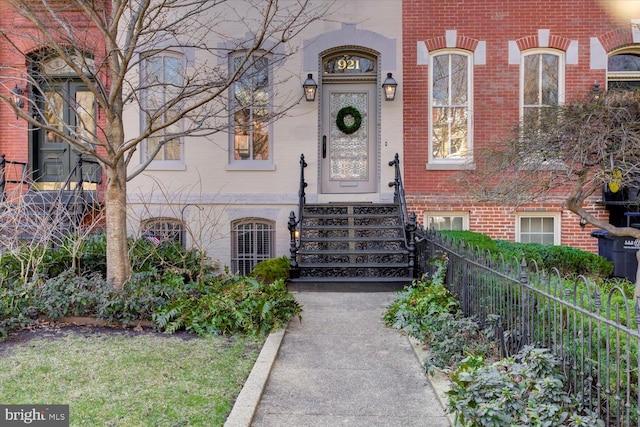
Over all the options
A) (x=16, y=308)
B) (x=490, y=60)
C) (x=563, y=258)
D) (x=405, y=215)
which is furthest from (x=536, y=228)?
(x=16, y=308)

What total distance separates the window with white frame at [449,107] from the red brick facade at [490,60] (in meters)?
0.19

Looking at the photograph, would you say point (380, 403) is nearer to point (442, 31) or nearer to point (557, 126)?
point (557, 126)

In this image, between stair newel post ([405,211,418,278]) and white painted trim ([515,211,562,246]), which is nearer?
stair newel post ([405,211,418,278])

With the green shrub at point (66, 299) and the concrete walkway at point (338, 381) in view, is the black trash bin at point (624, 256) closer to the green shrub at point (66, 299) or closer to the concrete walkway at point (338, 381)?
the concrete walkway at point (338, 381)

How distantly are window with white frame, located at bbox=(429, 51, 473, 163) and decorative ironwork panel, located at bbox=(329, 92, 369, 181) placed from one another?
1491mm

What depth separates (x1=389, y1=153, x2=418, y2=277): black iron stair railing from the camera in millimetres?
8617

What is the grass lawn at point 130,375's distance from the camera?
382cm

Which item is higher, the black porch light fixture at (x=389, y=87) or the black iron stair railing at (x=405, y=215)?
the black porch light fixture at (x=389, y=87)

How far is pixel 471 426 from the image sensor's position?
11.0 ft

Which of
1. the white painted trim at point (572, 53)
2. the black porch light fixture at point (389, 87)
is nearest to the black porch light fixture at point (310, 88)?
the black porch light fixture at point (389, 87)

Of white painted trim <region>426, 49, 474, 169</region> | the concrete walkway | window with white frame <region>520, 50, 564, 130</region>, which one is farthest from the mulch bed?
window with white frame <region>520, 50, 564, 130</region>

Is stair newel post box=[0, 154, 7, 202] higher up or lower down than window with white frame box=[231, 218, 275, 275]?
higher up

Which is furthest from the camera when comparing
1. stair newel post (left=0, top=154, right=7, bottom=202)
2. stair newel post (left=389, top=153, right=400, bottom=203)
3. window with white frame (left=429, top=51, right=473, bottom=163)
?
window with white frame (left=429, top=51, right=473, bottom=163)

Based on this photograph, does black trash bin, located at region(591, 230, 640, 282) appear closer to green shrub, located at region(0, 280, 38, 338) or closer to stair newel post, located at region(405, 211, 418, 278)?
stair newel post, located at region(405, 211, 418, 278)
